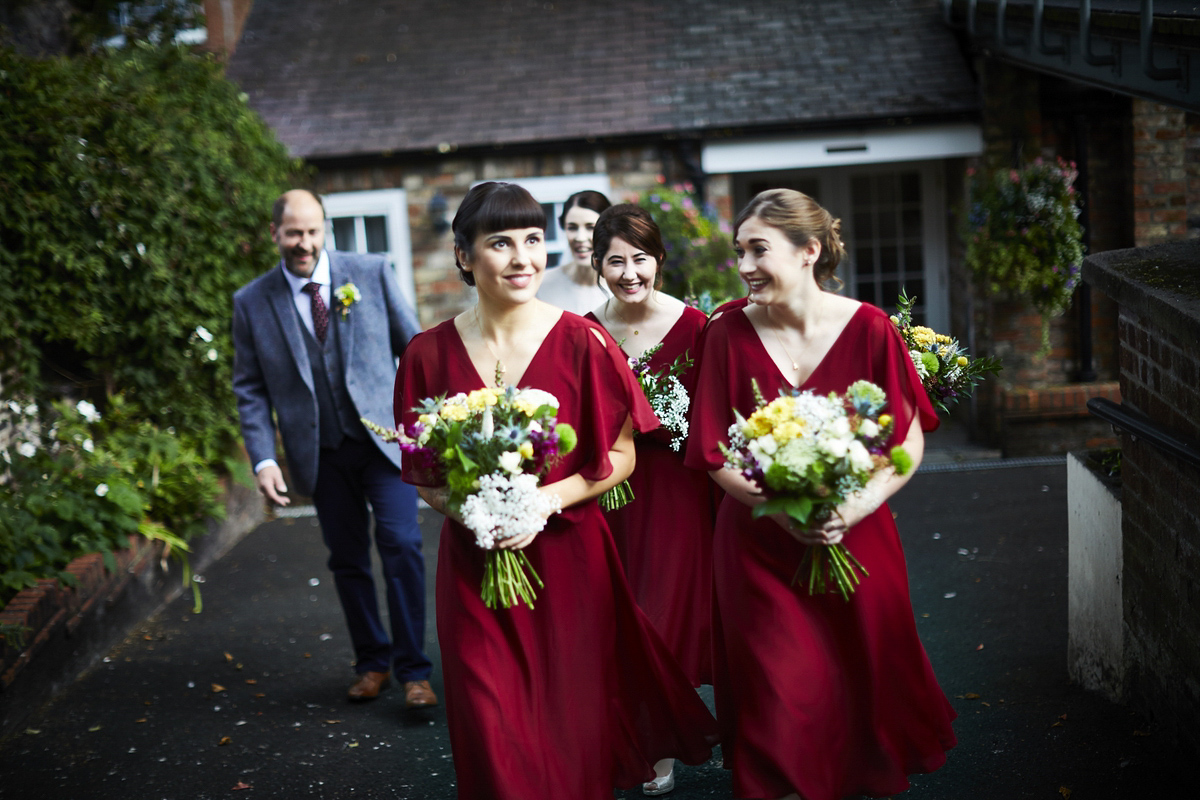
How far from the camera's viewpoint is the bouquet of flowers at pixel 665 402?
449 cm

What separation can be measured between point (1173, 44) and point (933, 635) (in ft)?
11.6

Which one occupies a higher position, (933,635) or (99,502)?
(99,502)

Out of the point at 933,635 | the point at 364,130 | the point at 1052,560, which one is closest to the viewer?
the point at 933,635

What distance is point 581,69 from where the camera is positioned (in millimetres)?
12469

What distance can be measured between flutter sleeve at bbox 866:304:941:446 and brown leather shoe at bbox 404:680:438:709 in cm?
281

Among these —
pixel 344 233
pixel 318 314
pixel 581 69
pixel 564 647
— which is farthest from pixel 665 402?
pixel 581 69

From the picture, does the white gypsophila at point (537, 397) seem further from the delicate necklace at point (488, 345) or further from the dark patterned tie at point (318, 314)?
the dark patterned tie at point (318, 314)

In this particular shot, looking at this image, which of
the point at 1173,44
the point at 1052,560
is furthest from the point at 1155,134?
the point at 1052,560

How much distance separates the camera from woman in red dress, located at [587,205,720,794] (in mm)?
4578

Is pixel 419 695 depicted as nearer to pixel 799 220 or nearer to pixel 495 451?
pixel 495 451

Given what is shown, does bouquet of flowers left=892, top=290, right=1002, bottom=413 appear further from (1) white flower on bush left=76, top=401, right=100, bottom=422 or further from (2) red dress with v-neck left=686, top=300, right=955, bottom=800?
(1) white flower on bush left=76, top=401, right=100, bottom=422

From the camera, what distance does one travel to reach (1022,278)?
1023 centimetres

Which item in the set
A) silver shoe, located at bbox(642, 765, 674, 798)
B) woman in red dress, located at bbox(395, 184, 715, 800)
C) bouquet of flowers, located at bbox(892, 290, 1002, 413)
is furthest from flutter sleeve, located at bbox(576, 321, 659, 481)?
silver shoe, located at bbox(642, 765, 674, 798)

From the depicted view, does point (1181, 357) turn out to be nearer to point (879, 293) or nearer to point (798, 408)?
point (798, 408)
